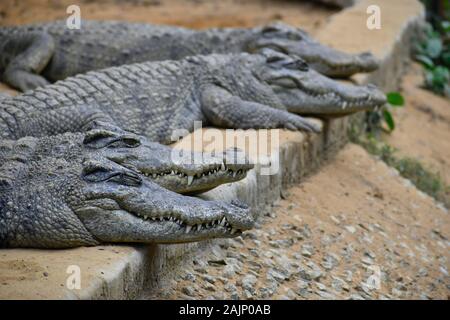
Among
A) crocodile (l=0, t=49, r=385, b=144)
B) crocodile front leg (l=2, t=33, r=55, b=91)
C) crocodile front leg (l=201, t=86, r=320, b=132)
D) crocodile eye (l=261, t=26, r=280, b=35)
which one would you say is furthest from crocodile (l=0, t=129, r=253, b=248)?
crocodile eye (l=261, t=26, r=280, b=35)

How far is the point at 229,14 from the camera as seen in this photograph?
13641 millimetres

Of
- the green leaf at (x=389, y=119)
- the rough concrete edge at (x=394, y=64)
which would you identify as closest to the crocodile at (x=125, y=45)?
the rough concrete edge at (x=394, y=64)

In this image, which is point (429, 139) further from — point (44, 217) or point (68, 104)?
point (44, 217)

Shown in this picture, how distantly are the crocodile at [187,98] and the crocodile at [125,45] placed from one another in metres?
1.26

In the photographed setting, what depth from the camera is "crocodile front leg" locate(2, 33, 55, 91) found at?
29.5ft

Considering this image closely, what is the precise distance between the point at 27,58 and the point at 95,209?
4531 mm

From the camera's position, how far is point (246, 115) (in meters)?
7.60

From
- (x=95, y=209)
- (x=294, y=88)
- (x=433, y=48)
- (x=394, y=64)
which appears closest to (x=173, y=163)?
(x=95, y=209)

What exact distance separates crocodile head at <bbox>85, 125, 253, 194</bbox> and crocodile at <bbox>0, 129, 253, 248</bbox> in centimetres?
11

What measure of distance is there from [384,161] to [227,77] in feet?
6.65

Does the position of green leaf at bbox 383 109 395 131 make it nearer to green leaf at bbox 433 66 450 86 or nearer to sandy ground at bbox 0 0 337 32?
sandy ground at bbox 0 0 337 32
